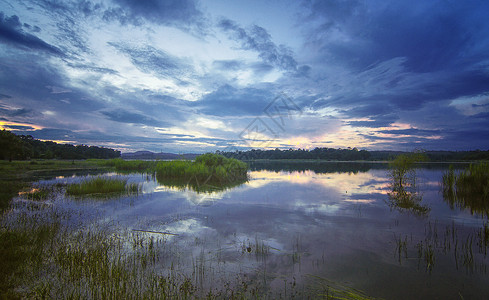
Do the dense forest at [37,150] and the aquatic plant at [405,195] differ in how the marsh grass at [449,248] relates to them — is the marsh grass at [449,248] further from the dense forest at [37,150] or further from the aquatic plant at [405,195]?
the dense forest at [37,150]

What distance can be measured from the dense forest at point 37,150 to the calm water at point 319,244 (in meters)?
30.6

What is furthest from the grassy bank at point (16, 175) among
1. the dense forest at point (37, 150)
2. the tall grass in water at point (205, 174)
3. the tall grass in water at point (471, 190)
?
the tall grass in water at point (471, 190)

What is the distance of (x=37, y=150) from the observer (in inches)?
2447

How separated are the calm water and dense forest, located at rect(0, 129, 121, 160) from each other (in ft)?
100

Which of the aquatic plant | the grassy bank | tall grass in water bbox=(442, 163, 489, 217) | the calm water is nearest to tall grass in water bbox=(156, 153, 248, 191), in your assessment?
the calm water

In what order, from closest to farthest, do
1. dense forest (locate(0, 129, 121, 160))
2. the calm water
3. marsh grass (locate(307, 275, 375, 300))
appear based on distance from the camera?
marsh grass (locate(307, 275, 375, 300))
the calm water
dense forest (locate(0, 129, 121, 160))

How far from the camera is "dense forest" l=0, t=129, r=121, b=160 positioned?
30750mm

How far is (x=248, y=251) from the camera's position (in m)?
5.58

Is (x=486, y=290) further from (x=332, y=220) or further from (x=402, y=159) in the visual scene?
(x=402, y=159)

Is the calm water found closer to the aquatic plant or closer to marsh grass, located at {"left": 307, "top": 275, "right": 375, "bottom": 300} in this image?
marsh grass, located at {"left": 307, "top": 275, "right": 375, "bottom": 300}

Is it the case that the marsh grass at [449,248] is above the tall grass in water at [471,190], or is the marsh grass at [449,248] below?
below

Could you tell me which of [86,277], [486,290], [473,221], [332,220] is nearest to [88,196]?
[86,277]

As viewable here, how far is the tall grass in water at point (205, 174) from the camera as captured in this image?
19.3 metres

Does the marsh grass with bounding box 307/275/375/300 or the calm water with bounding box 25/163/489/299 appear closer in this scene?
the marsh grass with bounding box 307/275/375/300
